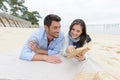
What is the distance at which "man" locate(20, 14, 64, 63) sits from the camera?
3162 millimetres

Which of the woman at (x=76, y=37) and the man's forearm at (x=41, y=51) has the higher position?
the woman at (x=76, y=37)

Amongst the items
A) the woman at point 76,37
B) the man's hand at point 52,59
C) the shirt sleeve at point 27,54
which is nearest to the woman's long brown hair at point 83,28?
the woman at point 76,37

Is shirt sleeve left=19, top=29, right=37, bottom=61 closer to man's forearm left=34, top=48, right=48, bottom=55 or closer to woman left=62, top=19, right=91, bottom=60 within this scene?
man's forearm left=34, top=48, right=48, bottom=55

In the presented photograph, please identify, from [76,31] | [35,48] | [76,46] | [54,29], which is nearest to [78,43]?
[76,46]

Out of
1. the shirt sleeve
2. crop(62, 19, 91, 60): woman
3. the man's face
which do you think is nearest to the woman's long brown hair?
crop(62, 19, 91, 60): woman

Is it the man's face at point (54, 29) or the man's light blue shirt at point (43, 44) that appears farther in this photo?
the man's light blue shirt at point (43, 44)

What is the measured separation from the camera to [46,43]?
3.35 meters

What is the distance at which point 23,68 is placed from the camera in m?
3.01

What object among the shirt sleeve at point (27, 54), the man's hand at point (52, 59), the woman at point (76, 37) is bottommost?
the man's hand at point (52, 59)

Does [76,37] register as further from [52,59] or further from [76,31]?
[52,59]

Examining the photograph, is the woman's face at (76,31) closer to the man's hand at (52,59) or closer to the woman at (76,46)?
the woman at (76,46)

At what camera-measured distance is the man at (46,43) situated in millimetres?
3162

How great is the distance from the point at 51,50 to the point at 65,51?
16 cm

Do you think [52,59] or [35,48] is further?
[35,48]
